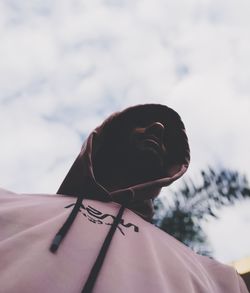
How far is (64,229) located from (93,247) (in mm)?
131

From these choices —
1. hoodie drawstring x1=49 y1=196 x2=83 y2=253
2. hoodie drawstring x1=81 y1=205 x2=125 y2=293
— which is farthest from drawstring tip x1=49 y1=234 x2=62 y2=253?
hoodie drawstring x1=81 y1=205 x2=125 y2=293

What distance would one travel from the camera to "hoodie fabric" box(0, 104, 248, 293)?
126 centimetres

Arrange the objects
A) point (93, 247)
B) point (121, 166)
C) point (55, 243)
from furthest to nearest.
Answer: point (121, 166) → point (93, 247) → point (55, 243)

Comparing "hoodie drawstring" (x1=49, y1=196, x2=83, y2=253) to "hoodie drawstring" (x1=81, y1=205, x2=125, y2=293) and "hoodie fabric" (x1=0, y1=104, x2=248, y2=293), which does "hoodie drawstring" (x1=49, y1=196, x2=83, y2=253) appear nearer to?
"hoodie fabric" (x1=0, y1=104, x2=248, y2=293)

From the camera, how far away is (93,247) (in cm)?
148

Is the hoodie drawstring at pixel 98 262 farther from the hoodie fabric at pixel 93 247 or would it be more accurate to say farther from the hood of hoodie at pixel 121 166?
the hood of hoodie at pixel 121 166

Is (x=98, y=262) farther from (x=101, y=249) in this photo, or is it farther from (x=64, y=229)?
(x=64, y=229)

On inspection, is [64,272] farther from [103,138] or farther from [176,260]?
[103,138]

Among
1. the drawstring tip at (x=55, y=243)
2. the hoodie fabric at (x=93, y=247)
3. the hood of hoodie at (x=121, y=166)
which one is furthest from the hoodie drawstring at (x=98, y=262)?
the hood of hoodie at (x=121, y=166)

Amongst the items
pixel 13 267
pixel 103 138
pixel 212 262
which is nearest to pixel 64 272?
pixel 13 267

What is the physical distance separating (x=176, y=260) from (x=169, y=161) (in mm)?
1070

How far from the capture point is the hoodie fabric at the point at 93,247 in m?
1.26

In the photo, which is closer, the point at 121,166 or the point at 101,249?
the point at 101,249

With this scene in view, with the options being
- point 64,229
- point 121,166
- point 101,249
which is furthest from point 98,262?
point 121,166
